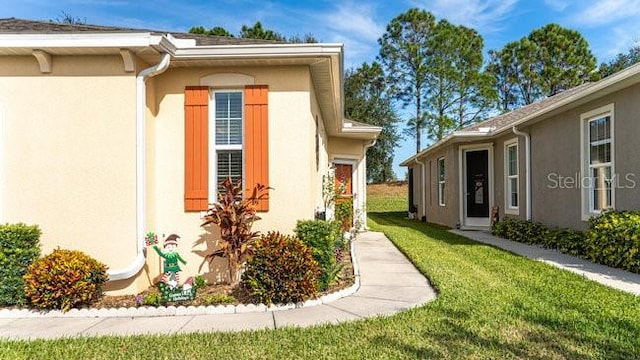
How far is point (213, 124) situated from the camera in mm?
5871

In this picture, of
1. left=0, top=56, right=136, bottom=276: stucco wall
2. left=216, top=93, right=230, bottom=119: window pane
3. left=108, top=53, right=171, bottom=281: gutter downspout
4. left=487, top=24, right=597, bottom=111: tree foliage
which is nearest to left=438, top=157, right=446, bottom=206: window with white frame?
left=216, top=93, right=230, bottom=119: window pane

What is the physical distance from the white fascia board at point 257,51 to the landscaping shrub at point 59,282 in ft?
9.10

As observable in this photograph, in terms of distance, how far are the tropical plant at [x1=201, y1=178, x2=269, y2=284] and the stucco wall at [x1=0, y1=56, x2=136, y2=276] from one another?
1019 mm

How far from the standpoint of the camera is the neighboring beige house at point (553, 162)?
23.6 feet

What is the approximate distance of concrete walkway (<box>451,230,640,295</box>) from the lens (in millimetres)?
5671

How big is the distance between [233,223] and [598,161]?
273 inches

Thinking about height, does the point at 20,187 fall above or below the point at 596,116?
below

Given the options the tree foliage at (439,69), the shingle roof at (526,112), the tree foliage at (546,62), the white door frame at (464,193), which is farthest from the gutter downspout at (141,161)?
the tree foliage at (546,62)

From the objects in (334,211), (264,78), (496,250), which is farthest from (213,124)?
(496,250)

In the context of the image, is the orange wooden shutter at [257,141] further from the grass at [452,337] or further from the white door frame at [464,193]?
the white door frame at [464,193]

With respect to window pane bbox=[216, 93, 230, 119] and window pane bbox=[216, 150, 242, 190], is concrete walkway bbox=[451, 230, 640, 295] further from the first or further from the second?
window pane bbox=[216, 93, 230, 119]

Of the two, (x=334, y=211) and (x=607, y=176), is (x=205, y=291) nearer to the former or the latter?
(x=334, y=211)

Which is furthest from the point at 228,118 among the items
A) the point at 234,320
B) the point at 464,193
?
the point at 464,193

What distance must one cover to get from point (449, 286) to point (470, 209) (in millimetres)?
8962
